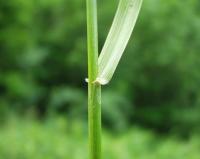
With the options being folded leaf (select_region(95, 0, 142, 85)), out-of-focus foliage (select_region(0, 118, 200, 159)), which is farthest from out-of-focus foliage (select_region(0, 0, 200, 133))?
folded leaf (select_region(95, 0, 142, 85))

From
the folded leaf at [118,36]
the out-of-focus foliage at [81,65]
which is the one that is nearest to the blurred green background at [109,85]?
the out-of-focus foliage at [81,65]

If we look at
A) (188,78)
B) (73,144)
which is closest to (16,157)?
(73,144)

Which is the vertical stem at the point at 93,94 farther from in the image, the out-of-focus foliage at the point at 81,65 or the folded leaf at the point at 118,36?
the out-of-focus foliage at the point at 81,65

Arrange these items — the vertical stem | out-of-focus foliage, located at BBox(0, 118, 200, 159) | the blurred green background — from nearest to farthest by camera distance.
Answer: the vertical stem, out-of-focus foliage, located at BBox(0, 118, 200, 159), the blurred green background

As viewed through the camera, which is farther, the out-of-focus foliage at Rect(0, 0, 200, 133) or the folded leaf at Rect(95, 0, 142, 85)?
the out-of-focus foliage at Rect(0, 0, 200, 133)

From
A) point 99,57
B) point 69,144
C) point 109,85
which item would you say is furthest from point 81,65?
point 99,57

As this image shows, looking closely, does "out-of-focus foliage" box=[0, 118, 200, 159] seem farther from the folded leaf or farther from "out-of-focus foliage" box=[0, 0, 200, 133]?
the folded leaf
